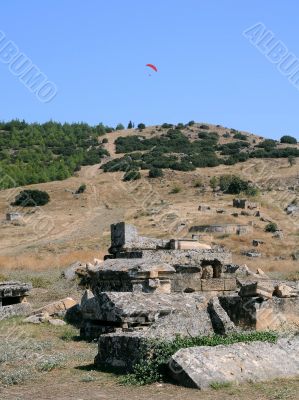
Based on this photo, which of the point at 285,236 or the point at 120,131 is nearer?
the point at 285,236

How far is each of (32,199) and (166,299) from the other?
5167 cm

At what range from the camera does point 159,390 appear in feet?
22.3

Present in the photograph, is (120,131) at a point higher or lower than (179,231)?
higher

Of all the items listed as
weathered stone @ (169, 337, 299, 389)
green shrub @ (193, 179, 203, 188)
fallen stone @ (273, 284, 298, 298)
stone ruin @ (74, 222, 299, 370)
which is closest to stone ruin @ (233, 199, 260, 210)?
green shrub @ (193, 179, 203, 188)

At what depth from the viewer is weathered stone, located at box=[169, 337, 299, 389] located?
6805mm

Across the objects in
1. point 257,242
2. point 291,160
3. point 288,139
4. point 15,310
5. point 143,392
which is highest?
point 288,139

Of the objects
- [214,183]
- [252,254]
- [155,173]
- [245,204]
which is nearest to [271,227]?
[245,204]

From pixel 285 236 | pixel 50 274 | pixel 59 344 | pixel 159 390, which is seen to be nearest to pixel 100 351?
pixel 159 390

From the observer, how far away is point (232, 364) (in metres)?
7.06

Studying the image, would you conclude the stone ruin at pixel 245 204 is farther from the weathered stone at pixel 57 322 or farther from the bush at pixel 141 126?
the bush at pixel 141 126

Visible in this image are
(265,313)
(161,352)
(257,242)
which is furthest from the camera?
(257,242)

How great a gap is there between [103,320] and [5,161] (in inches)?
3074

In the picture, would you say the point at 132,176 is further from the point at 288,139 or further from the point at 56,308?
the point at 56,308

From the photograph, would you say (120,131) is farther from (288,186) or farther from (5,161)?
(288,186)
